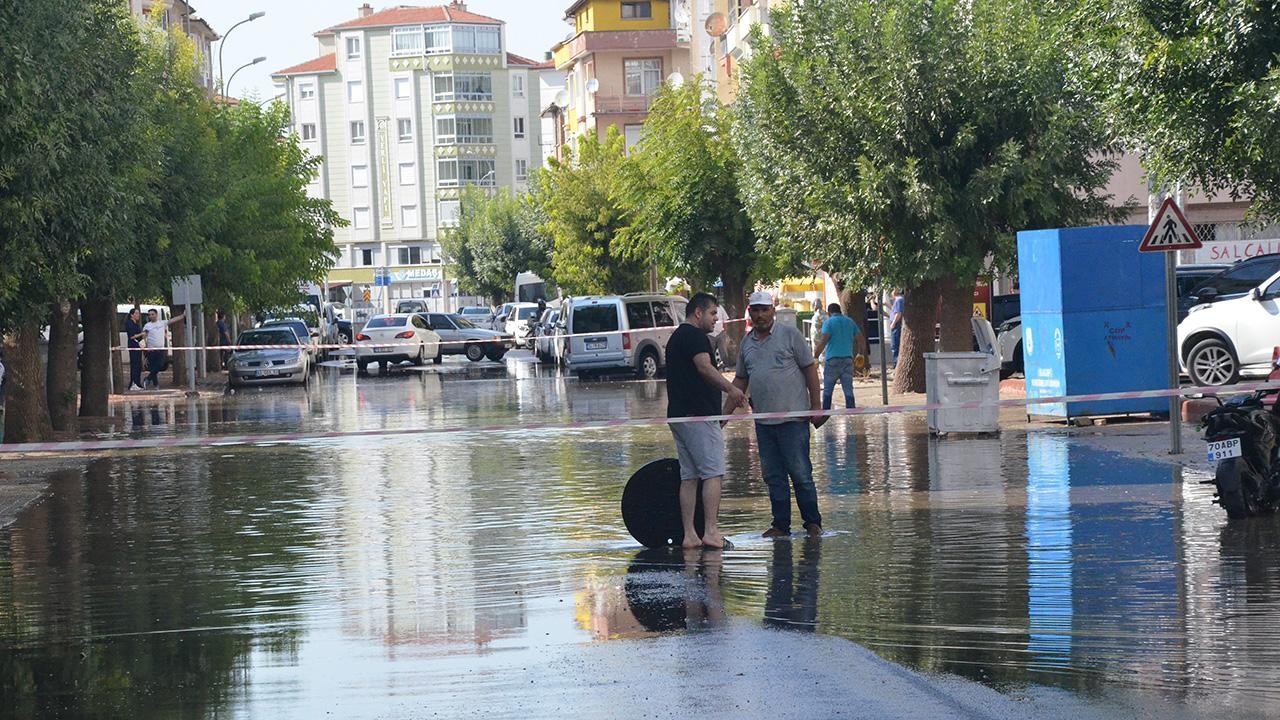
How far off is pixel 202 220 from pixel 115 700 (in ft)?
94.2

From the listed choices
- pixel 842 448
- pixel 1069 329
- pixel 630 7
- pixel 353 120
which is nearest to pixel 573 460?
pixel 842 448

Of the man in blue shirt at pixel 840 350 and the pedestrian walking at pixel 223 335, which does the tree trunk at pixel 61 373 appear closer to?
the man in blue shirt at pixel 840 350

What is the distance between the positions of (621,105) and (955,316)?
6794 cm

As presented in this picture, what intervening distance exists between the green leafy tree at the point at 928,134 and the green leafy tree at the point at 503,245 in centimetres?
7191

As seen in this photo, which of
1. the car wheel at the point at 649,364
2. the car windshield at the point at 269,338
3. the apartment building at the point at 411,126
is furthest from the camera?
the apartment building at the point at 411,126

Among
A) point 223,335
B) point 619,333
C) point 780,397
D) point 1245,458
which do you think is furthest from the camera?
point 223,335

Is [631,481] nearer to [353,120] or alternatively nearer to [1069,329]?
[1069,329]

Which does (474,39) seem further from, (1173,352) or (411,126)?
(1173,352)

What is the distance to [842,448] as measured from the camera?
20.1 meters

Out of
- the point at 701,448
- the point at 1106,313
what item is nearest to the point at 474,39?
the point at 1106,313

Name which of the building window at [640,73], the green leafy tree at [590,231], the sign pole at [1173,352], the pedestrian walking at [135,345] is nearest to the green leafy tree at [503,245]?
the building window at [640,73]

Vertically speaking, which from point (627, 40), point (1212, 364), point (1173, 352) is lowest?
point (1212, 364)

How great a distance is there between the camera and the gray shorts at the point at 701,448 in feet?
39.1

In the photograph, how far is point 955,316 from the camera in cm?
2847
